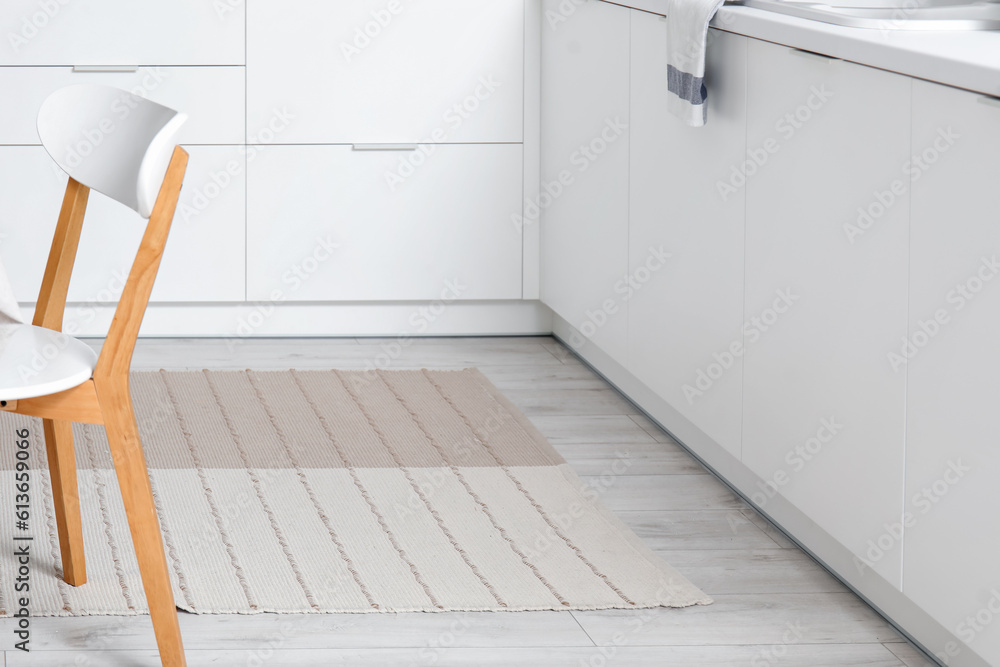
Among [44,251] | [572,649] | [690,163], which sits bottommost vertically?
[572,649]

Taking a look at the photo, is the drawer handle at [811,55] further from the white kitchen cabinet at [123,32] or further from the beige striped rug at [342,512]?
the white kitchen cabinet at [123,32]

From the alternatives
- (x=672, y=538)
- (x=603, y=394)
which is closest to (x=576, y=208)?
(x=603, y=394)

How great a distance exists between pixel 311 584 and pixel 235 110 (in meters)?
1.92

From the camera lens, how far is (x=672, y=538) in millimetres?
2102

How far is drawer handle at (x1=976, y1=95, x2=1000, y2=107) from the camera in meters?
1.38

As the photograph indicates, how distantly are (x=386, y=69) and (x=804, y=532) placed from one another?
1.99m

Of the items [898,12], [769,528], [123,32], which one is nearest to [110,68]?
[123,32]

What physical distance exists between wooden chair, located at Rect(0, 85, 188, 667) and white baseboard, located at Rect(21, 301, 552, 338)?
1.78 metres

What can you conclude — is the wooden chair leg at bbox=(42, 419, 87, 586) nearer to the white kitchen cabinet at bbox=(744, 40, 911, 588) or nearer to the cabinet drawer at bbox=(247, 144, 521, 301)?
the white kitchen cabinet at bbox=(744, 40, 911, 588)

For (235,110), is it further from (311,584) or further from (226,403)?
(311,584)

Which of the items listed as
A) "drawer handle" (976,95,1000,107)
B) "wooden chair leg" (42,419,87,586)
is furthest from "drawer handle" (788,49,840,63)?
"wooden chair leg" (42,419,87,586)

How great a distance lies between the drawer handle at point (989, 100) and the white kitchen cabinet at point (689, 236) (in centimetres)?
73

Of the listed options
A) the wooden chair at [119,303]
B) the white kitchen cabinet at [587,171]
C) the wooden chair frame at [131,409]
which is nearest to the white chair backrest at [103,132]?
the wooden chair at [119,303]

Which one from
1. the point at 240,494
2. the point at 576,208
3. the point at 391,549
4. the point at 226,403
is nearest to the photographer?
the point at 391,549
